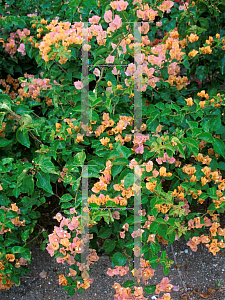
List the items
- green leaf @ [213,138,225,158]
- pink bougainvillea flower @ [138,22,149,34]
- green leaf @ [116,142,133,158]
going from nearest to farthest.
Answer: green leaf @ [116,142,133,158] → green leaf @ [213,138,225,158] → pink bougainvillea flower @ [138,22,149,34]

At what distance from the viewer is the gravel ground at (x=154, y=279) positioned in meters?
1.92

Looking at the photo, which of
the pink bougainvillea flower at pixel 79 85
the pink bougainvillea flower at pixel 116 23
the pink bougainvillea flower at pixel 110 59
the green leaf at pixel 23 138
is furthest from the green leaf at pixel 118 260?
the pink bougainvillea flower at pixel 116 23

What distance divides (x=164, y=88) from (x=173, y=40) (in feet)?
0.89

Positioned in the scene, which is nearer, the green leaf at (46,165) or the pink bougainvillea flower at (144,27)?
the green leaf at (46,165)

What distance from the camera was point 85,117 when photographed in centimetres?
145

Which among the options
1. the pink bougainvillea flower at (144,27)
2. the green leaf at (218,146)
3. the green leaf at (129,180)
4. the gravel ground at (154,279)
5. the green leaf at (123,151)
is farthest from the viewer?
the gravel ground at (154,279)

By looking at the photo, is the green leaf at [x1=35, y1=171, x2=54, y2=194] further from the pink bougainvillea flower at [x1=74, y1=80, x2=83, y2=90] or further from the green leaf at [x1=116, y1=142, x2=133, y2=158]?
the pink bougainvillea flower at [x1=74, y1=80, x2=83, y2=90]

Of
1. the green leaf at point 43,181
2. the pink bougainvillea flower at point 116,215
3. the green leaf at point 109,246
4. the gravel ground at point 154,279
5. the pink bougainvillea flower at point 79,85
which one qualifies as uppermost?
the pink bougainvillea flower at point 79,85

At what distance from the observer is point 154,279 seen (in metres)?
1.97

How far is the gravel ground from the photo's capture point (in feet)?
6.31

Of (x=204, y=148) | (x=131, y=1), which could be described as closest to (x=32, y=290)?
(x=204, y=148)

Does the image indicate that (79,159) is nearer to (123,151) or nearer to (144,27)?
(123,151)

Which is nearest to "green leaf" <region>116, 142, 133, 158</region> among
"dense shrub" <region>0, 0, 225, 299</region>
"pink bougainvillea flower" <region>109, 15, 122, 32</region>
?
"dense shrub" <region>0, 0, 225, 299</region>

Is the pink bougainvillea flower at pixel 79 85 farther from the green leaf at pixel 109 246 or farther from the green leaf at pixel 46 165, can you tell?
the green leaf at pixel 109 246
